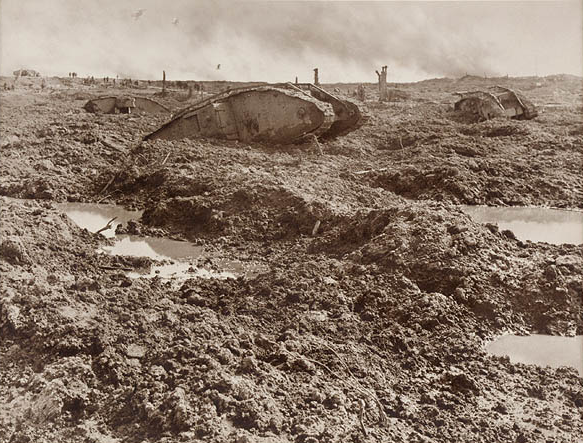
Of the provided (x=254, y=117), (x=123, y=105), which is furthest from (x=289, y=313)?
(x=123, y=105)

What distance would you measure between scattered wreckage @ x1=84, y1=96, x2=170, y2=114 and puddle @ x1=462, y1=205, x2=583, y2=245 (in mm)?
15711

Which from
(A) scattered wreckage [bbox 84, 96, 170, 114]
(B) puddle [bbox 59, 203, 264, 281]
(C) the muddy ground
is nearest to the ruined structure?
(A) scattered wreckage [bbox 84, 96, 170, 114]

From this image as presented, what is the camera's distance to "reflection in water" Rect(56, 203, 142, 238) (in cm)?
992

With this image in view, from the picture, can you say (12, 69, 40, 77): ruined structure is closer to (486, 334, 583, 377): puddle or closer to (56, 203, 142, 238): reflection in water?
(56, 203, 142, 238): reflection in water

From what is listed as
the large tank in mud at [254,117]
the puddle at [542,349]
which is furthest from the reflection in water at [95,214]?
the puddle at [542,349]

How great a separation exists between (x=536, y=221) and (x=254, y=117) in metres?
7.34

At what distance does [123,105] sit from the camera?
23328 millimetres

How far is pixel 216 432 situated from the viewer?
150 inches

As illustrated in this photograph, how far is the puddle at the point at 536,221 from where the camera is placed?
9.17 meters

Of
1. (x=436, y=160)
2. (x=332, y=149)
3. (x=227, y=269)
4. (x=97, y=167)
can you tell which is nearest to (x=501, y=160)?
(x=436, y=160)

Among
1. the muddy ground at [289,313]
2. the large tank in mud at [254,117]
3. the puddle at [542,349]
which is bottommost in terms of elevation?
the puddle at [542,349]

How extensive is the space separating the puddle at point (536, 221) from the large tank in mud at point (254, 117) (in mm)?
4990

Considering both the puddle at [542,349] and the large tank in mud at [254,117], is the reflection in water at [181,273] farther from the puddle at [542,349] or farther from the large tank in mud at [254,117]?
the large tank in mud at [254,117]

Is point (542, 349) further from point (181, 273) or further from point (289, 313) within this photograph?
point (181, 273)
